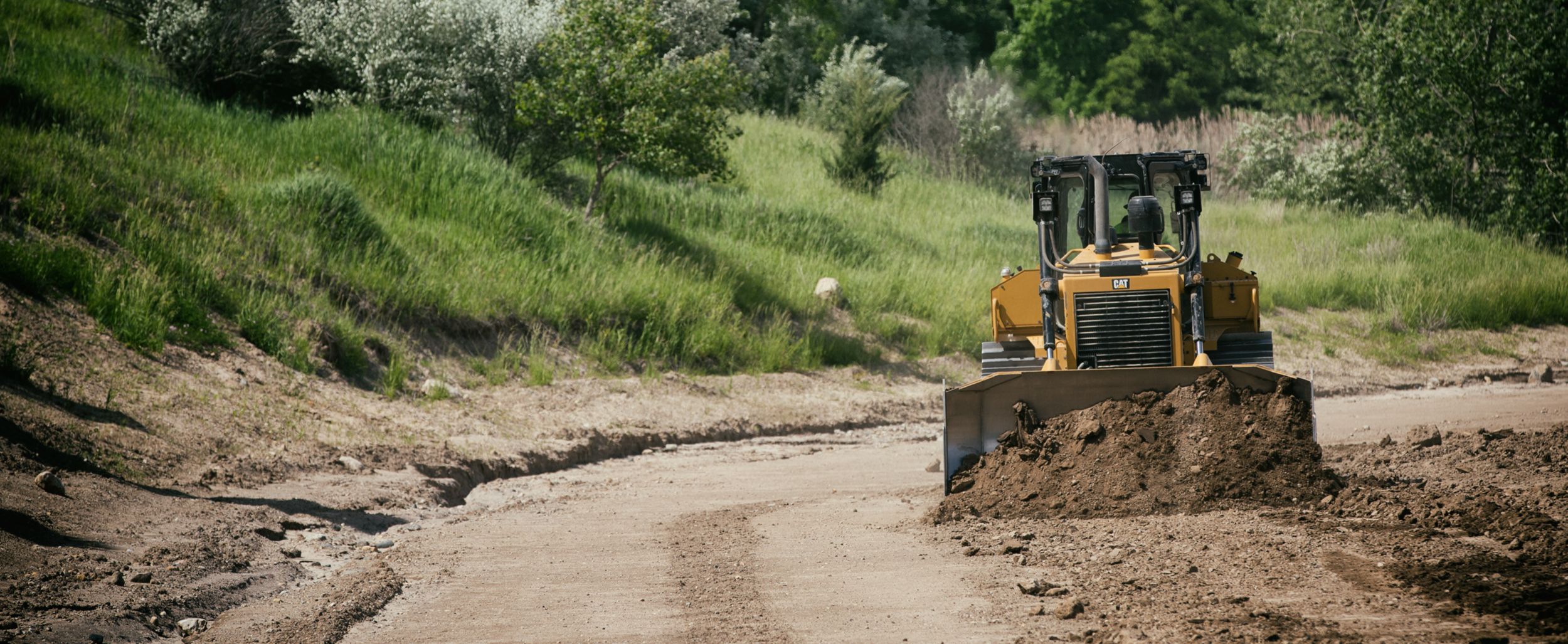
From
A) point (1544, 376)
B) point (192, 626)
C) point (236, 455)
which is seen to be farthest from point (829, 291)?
point (192, 626)

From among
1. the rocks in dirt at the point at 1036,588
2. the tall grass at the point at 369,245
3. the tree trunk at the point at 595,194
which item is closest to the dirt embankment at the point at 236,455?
the tall grass at the point at 369,245

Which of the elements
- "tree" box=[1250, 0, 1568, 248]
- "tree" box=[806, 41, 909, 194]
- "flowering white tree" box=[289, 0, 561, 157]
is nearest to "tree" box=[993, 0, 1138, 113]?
"tree" box=[806, 41, 909, 194]

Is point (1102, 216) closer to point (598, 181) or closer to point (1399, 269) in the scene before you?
point (598, 181)

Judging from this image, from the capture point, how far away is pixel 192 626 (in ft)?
21.0

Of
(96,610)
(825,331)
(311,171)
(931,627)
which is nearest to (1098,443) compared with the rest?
(931,627)

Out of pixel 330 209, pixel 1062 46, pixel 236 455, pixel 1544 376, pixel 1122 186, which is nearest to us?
pixel 236 455

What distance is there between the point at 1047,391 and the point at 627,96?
12.6 m

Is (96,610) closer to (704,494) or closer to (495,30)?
(704,494)

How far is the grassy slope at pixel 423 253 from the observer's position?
13.8m

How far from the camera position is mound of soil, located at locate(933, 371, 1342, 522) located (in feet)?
28.2

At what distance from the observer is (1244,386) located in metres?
8.99

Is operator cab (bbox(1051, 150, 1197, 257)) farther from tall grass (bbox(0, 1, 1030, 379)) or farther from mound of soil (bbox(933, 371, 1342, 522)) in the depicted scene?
tall grass (bbox(0, 1, 1030, 379))

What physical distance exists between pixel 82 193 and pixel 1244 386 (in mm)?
12414

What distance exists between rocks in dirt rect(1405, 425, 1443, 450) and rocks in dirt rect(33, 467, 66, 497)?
35.7ft
